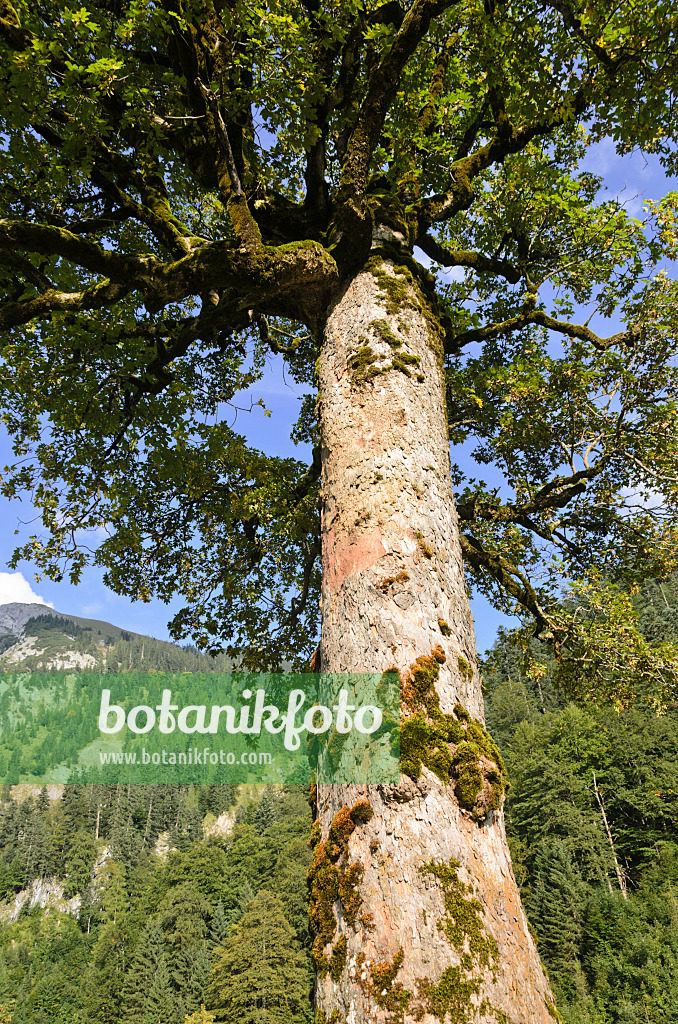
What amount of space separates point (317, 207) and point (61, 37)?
2.49m

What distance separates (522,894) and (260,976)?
24655 mm

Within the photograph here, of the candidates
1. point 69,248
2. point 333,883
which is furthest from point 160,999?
point 69,248

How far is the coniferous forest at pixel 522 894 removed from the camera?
3531 cm

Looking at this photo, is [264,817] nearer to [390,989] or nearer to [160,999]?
[160,999]

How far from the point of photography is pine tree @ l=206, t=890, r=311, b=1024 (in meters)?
43.2

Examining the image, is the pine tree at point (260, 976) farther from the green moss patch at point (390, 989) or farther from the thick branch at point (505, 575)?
the green moss patch at point (390, 989)

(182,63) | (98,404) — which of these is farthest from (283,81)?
(98,404)

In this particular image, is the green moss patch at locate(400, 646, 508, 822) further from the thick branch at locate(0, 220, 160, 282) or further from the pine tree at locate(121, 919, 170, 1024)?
the pine tree at locate(121, 919, 170, 1024)

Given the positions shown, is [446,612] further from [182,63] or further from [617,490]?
[617,490]

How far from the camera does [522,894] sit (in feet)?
157

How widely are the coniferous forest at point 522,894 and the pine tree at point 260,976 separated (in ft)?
0.49

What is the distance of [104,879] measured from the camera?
283ft

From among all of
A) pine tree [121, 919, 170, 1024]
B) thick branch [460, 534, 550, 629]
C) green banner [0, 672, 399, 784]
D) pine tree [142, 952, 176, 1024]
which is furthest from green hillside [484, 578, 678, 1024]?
pine tree [121, 919, 170, 1024]

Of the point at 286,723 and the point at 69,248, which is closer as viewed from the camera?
the point at 69,248
